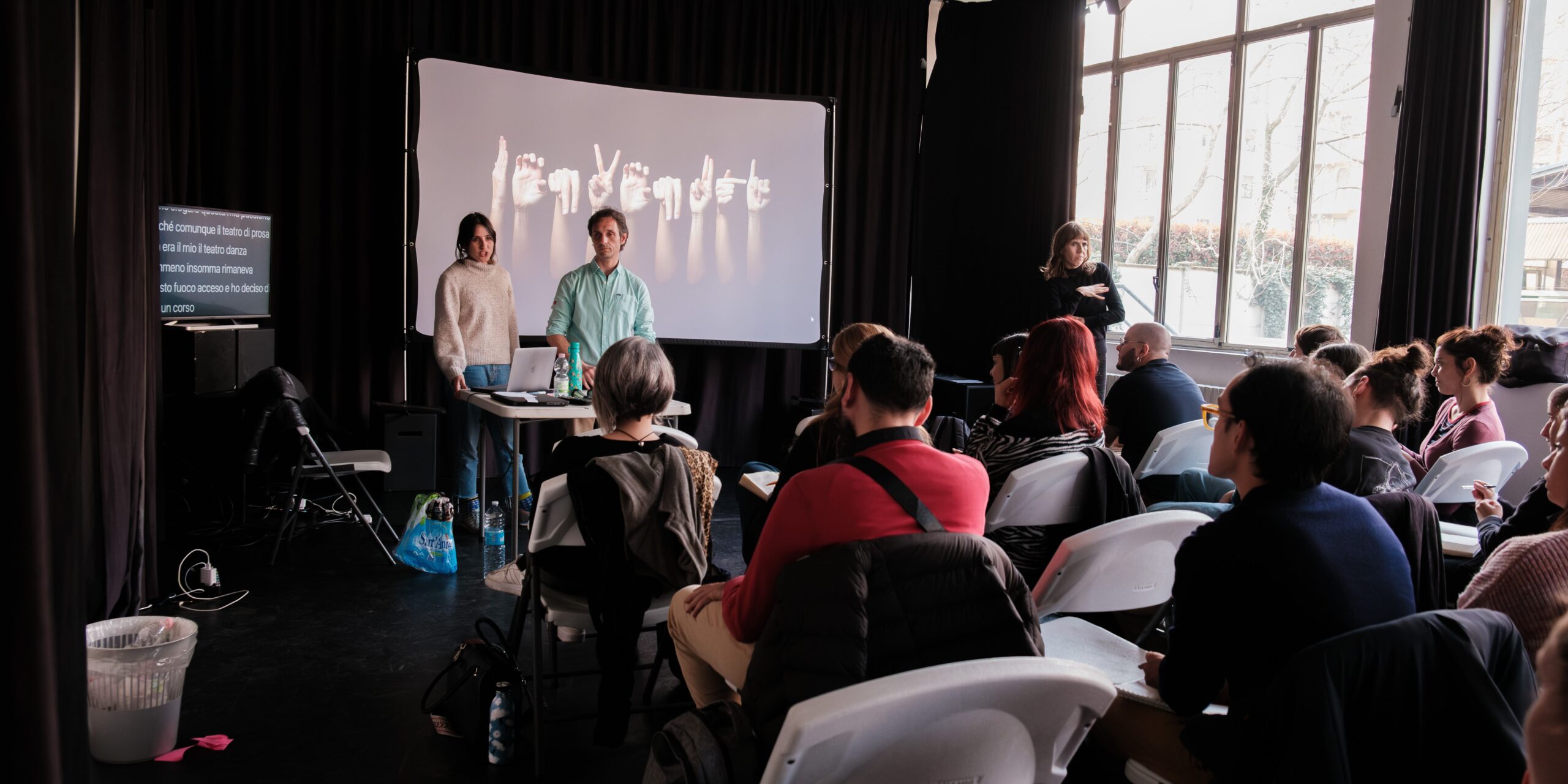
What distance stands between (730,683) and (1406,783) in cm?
115

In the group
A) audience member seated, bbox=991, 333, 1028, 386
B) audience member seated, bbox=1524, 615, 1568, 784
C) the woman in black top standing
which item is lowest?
audience member seated, bbox=1524, 615, 1568, 784

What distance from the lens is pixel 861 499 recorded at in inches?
65.0

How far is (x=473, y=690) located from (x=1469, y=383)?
10.8ft

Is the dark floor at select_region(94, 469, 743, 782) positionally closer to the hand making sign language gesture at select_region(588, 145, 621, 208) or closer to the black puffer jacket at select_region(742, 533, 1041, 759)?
the black puffer jacket at select_region(742, 533, 1041, 759)

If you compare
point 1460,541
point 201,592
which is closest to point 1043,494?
point 1460,541

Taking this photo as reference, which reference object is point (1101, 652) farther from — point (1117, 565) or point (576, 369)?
point (576, 369)

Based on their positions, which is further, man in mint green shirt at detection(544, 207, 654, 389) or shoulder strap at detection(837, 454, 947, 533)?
man in mint green shirt at detection(544, 207, 654, 389)

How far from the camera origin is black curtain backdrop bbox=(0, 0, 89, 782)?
894mm

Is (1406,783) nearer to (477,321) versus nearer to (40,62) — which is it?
(40,62)

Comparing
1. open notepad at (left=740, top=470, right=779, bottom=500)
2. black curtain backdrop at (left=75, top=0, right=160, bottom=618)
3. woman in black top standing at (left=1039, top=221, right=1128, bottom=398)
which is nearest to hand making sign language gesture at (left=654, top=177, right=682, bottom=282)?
woman in black top standing at (left=1039, top=221, right=1128, bottom=398)

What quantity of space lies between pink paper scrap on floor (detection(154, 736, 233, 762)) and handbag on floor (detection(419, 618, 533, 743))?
47cm

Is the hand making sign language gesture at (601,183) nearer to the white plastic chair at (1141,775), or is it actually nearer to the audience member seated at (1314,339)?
the audience member seated at (1314,339)

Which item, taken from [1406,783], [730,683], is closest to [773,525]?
[730,683]

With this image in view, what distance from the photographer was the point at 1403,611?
63.3 inches
